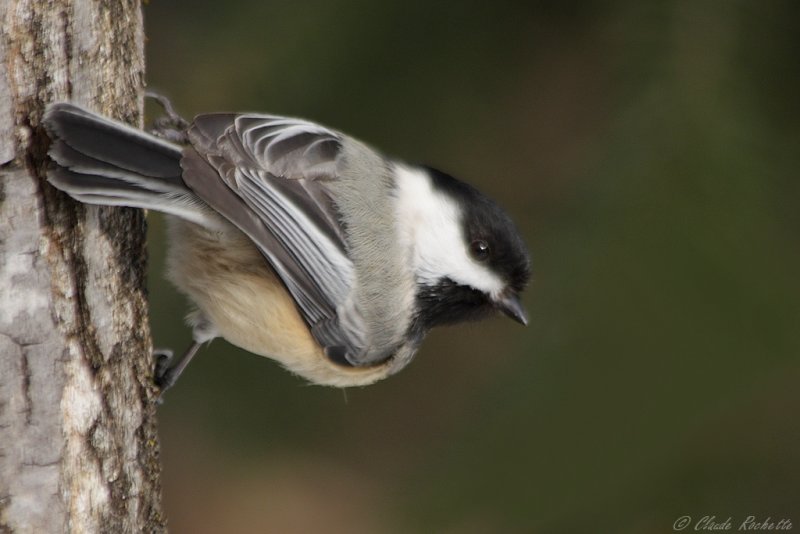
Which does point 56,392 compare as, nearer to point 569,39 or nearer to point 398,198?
point 398,198

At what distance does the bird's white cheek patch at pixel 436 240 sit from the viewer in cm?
205

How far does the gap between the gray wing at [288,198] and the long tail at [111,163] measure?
47 millimetres

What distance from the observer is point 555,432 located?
2980mm

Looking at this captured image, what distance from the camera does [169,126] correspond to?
192 cm

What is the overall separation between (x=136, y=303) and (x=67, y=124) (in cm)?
38

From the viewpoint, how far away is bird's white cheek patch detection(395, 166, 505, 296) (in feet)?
6.74

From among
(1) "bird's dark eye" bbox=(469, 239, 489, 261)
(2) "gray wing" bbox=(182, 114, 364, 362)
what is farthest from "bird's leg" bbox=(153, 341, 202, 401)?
(1) "bird's dark eye" bbox=(469, 239, 489, 261)

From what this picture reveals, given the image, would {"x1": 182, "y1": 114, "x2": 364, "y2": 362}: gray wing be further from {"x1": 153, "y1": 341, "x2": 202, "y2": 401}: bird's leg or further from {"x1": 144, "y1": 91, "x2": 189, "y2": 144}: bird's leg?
{"x1": 153, "y1": 341, "x2": 202, "y2": 401}: bird's leg

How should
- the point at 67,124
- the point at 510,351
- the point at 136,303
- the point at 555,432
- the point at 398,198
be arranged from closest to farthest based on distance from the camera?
the point at 67,124, the point at 136,303, the point at 398,198, the point at 555,432, the point at 510,351

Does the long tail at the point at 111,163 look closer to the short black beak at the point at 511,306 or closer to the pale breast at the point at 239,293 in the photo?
the pale breast at the point at 239,293

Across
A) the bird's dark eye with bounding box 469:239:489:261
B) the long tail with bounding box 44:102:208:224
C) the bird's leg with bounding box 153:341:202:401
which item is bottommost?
the bird's leg with bounding box 153:341:202:401

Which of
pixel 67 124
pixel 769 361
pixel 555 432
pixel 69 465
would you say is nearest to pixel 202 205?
pixel 67 124

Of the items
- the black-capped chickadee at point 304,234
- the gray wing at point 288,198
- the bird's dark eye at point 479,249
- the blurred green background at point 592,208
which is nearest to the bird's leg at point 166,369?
the black-capped chickadee at point 304,234

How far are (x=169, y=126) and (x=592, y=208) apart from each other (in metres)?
1.51
